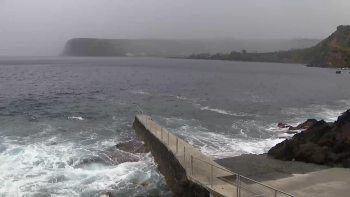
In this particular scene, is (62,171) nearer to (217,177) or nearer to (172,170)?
(172,170)

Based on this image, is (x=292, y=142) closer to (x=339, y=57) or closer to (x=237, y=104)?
(x=237, y=104)

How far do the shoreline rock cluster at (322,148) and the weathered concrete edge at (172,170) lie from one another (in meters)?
6.91

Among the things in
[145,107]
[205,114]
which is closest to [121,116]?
[145,107]

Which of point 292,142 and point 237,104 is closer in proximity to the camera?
point 292,142

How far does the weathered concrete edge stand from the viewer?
1322 cm

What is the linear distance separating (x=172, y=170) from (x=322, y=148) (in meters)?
9.31

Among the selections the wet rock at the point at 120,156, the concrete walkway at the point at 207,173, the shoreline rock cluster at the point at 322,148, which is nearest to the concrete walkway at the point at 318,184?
the concrete walkway at the point at 207,173

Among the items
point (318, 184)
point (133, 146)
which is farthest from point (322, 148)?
point (133, 146)

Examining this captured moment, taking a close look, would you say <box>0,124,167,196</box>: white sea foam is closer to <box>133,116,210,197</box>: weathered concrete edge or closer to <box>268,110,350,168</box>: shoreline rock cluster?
<box>133,116,210,197</box>: weathered concrete edge

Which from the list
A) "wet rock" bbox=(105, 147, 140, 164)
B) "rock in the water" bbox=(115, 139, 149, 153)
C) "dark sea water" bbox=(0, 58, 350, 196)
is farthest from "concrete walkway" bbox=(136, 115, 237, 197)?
"rock in the water" bbox=(115, 139, 149, 153)

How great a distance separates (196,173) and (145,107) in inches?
1037

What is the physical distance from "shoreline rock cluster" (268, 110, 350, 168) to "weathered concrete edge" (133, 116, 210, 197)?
691 centimetres

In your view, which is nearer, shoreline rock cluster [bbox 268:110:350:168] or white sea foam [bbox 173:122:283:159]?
shoreline rock cluster [bbox 268:110:350:168]

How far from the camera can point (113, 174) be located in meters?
17.3
